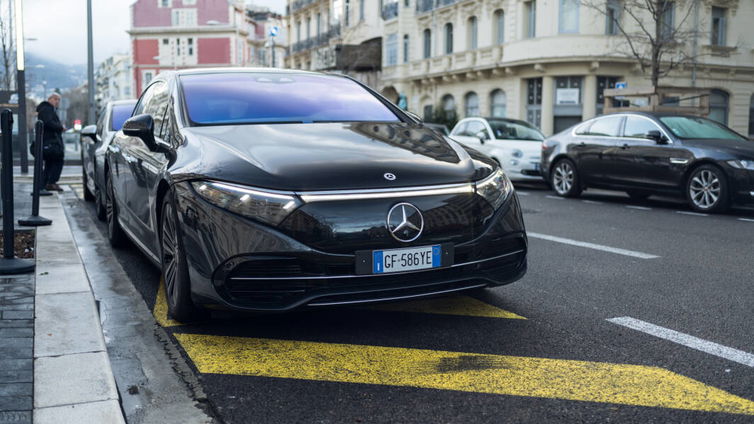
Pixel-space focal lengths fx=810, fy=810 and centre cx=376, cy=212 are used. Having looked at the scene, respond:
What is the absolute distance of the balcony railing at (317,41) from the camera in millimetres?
53412

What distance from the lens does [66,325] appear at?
4176mm

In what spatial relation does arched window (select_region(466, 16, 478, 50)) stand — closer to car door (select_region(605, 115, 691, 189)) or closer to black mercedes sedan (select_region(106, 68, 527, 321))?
car door (select_region(605, 115, 691, 189))

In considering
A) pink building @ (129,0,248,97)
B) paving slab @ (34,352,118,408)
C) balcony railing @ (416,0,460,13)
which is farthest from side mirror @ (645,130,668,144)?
pink building @ (129,0,248,97)

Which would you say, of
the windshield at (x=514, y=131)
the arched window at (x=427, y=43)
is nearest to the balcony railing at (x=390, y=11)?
the arched window at (x=427, y=43)

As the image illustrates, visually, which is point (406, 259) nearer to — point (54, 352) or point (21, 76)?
point (54, 352)

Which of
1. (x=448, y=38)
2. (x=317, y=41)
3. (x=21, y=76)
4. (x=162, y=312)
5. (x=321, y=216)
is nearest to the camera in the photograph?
(x=321, y=216)

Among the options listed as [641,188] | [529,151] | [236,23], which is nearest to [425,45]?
[529,151]

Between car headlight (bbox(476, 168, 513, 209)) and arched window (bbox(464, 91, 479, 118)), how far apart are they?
111 feet

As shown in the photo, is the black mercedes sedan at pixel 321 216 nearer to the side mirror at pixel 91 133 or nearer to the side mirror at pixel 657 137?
the side mirror at pixel 91 133

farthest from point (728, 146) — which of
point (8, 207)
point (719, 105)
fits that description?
point (719, 105)

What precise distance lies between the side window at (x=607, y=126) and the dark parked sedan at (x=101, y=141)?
725 centimetres

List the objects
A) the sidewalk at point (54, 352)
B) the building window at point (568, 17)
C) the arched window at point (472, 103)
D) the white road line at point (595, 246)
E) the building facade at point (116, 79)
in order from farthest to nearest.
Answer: the building facade at point (116, 79), the arched window at point (472, 103), the building window at point (568, 17), the white road line at point (595, 246), the sidewalk at point (54, 352)

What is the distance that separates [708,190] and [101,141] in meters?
7.92

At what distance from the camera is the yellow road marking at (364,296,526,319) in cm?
477
